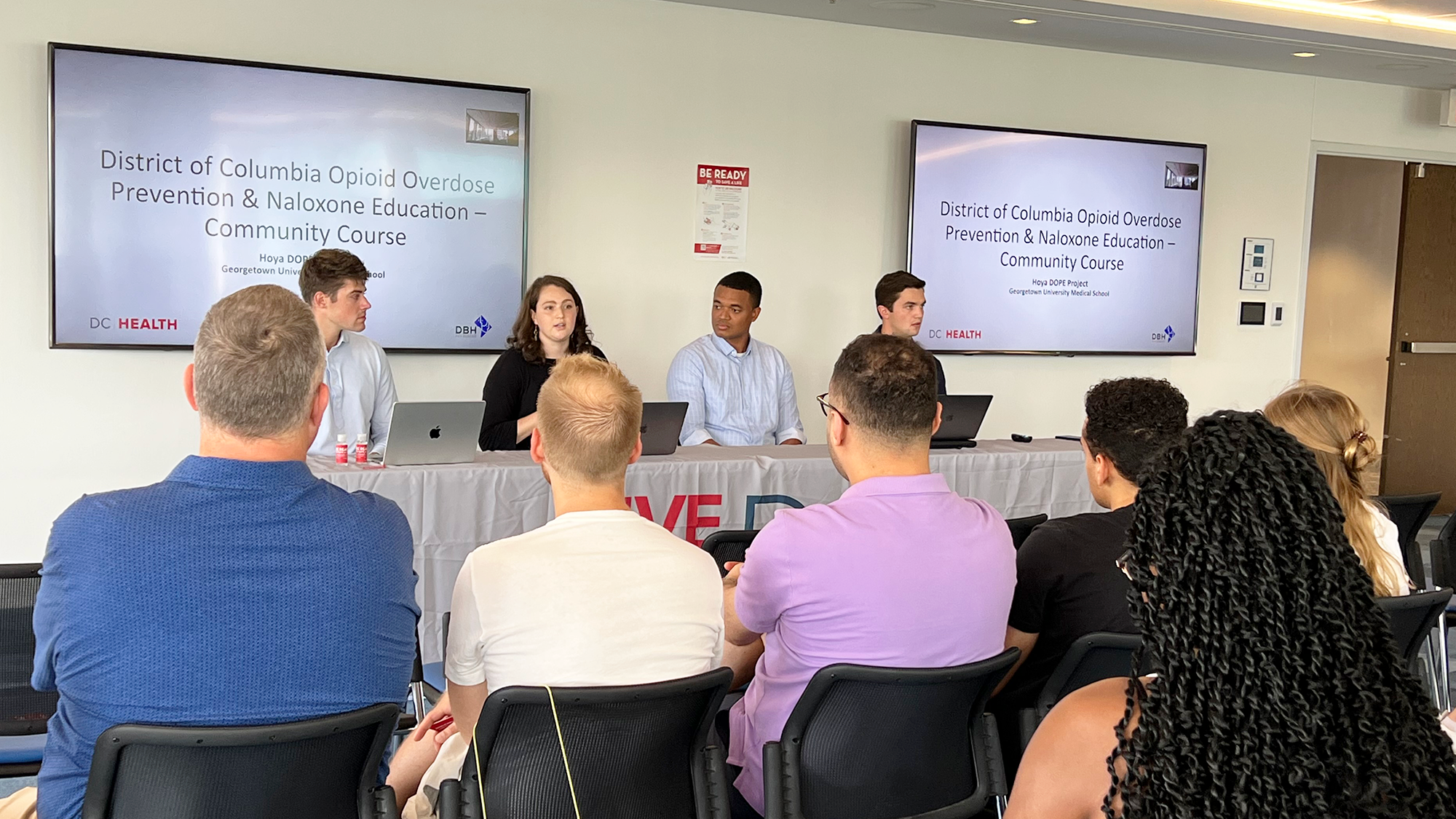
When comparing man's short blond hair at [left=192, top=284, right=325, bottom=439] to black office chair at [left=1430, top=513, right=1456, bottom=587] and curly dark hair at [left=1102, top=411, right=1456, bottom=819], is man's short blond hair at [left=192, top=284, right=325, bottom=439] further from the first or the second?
black office chair at [left=1430, top=513, right=1456, bottom=587]

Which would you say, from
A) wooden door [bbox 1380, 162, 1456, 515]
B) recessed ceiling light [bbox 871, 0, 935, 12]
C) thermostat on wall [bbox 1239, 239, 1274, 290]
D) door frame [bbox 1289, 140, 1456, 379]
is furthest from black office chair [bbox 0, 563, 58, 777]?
wooden door [bbox 1380, 162, 1456, 515]

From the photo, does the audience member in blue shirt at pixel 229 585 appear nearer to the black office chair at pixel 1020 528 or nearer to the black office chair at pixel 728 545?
the black office chair at pixel 728 545

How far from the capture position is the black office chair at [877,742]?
6.53ft

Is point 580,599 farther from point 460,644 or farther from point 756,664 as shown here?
point 756,664

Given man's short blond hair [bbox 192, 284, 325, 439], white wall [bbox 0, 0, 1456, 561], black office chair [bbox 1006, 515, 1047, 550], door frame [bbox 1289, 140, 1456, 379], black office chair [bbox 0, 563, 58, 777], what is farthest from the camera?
door frame [bbox 1289, 140, 1456, 379]

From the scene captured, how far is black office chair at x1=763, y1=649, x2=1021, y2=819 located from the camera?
6.53 ft

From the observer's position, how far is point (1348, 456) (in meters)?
2.49

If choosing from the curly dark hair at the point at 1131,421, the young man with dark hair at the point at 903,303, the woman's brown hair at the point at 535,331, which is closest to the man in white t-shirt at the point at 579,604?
the curly dark hair at the point at 1131,421

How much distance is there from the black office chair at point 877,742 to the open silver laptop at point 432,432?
1.96 metres

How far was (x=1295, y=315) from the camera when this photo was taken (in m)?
7.20

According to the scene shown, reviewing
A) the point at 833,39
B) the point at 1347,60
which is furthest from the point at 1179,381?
the point at 833,39

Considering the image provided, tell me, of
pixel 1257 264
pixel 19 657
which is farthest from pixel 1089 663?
pixel 1257 264

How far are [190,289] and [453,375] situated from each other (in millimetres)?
1103

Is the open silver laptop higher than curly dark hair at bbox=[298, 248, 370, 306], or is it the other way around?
curly dark hair at bbox=[298, 248, 370, 306]
